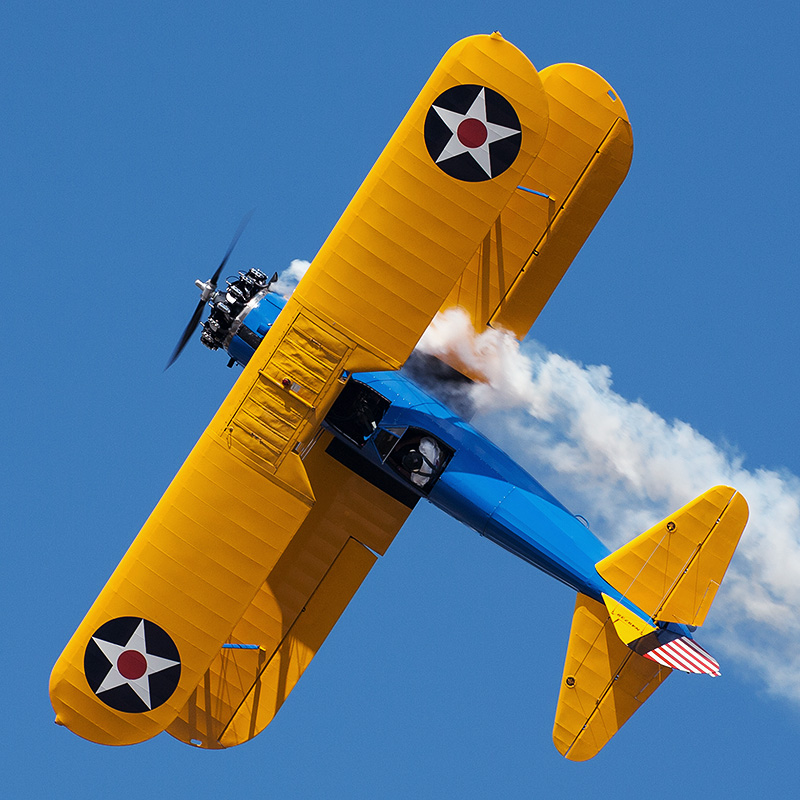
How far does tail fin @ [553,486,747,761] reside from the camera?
16.1m

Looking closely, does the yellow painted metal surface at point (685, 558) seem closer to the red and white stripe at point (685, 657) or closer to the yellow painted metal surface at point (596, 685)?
the red and white stripe at point (685, 657)

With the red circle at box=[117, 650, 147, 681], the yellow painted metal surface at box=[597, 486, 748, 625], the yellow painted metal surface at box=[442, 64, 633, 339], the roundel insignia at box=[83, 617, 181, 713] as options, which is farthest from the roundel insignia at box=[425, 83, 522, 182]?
the red circle at box=[117, 650, 147, 681]

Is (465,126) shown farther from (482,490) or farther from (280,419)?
(482,490)

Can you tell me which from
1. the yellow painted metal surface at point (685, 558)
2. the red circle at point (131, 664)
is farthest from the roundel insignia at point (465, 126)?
the red circle at point (131, 664)

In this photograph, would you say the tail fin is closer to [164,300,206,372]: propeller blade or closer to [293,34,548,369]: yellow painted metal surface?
[293,34,548,369]: yellow painted metal surface

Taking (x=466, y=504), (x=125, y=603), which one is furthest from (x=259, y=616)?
(x=466, y=504)

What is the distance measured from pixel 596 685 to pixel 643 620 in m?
1.04

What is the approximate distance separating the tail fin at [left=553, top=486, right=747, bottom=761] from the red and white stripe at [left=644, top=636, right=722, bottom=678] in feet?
0.04

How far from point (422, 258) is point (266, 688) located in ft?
20.9

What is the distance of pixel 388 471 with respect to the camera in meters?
17.0

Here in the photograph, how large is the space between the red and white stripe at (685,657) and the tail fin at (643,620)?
1cm

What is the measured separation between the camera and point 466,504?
16.9 meters

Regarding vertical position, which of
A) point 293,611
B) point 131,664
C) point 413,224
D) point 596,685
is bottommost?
point 131,664

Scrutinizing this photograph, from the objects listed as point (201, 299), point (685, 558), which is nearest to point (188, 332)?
point (201, 299)
